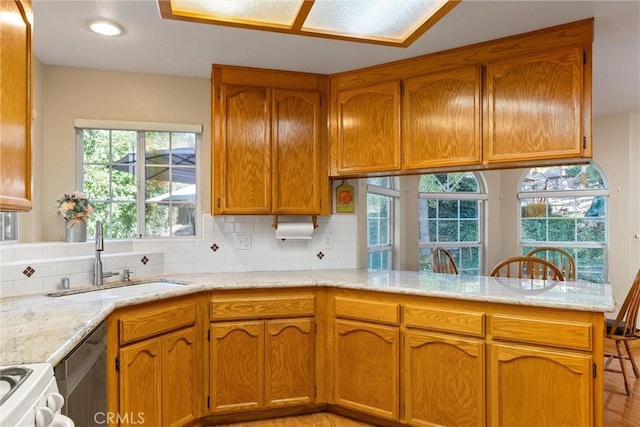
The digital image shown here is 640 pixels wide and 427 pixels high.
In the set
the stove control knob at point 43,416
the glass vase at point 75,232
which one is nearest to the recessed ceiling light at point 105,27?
the glass vase at point 75,232

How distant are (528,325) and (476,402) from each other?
1.63 feet

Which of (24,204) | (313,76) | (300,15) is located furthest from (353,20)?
(24,204)

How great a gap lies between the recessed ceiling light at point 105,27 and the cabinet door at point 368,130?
1.44 m

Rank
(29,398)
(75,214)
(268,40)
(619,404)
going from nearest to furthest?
(29,398)
(268,40)
(75,214)
(619,404)

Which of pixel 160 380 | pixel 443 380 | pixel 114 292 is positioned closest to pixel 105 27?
pixel 114 292

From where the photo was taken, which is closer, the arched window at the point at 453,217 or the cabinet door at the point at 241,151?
the cabinet door at the point at 241,151

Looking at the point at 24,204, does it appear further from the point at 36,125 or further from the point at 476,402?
the point at 476,402

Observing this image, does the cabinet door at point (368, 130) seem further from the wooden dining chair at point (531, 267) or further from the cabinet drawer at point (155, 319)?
the cabinet drawer at point (155, 319)

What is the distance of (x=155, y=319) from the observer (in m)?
2.09

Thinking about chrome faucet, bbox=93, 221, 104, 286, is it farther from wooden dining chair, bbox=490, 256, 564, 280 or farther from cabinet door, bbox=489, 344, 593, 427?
wooden dining chair, bbox=490, 256, 564, 280

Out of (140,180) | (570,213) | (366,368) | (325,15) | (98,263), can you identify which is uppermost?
(325,15)

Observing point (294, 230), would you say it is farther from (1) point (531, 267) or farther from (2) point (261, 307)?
(1) point (531, 267)

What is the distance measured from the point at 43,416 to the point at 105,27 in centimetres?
202

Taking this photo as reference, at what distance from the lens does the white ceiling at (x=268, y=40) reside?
80.5 inches
